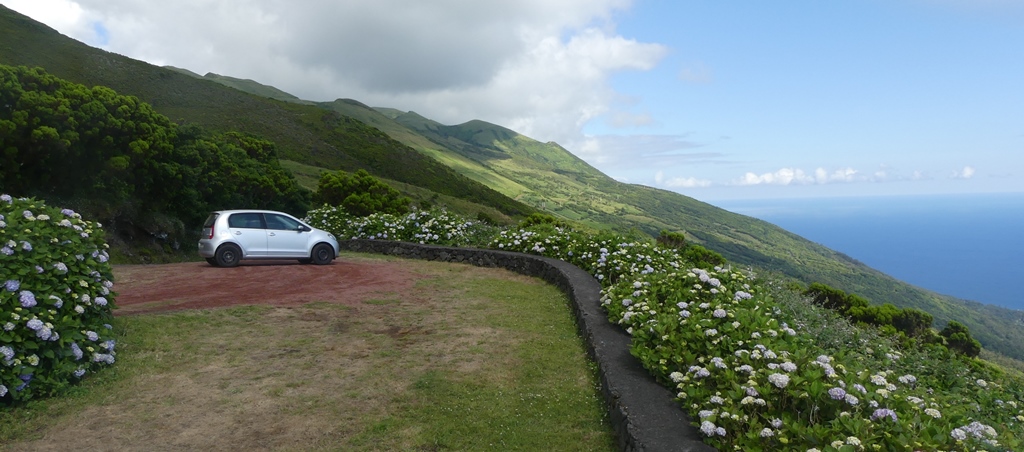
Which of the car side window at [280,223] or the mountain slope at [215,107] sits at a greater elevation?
the mountain slope at [215,107]

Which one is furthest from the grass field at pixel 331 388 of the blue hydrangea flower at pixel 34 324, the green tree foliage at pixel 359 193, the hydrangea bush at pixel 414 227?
the green tree foliage at pixel 359 193

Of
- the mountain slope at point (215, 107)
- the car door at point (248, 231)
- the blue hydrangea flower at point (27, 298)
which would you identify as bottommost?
the blue hydrangea flower at point (27, 298)

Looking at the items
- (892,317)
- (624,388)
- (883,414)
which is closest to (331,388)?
(624,388)

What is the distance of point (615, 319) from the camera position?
8039 mm

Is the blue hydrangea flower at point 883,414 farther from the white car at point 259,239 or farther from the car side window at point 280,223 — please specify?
the car side window at point 280,223

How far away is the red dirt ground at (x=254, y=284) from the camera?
1070cm

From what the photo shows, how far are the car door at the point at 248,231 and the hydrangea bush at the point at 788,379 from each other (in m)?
10.5

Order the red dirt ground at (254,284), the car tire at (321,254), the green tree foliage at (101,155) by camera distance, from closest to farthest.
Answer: the red dirt ground at (254,284) → the car tire at (321,254) → the green tree foliage at (101,155)

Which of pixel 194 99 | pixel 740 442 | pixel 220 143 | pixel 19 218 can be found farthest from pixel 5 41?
pixel 740 442

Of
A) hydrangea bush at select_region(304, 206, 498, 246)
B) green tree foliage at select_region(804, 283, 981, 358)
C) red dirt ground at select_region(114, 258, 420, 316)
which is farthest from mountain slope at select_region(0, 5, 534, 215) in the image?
green tree foliage at select_region(804, 283, 981, 358)

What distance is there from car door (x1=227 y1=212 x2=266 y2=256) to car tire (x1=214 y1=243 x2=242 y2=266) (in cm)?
14

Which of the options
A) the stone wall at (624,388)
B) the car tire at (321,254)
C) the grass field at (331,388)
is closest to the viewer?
the stone wall at (624,388)

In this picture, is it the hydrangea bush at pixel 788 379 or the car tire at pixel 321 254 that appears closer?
the hydrangea bush at pixel 788 379

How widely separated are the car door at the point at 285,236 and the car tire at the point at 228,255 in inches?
29.7
